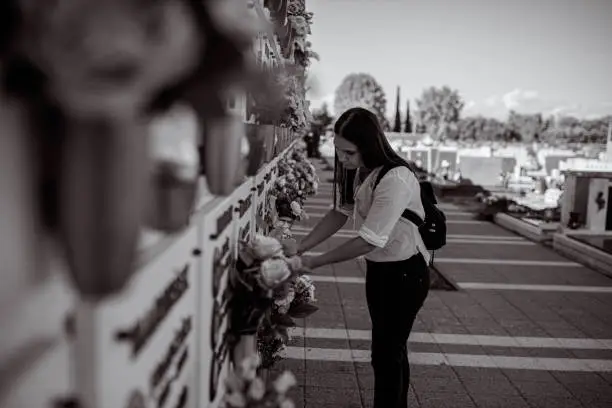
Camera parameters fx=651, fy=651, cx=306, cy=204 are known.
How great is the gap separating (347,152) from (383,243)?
49cm

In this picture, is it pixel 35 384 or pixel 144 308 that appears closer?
pixel 35 384

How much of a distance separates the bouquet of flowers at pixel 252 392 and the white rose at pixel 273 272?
0.44 metres

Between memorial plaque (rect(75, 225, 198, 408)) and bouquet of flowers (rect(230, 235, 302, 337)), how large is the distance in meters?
0.60

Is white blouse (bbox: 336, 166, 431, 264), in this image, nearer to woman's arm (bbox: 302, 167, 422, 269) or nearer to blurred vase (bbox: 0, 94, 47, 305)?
woman's arm (bbox: 302, 167, 422, 269)

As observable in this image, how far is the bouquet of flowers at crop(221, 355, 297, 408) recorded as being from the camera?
2129 mm

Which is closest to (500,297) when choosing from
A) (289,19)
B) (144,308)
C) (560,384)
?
(560,384)

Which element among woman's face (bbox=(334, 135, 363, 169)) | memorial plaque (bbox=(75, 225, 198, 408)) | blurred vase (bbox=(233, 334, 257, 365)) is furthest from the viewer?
woman's face (bbox=(334, 135, 363, 169))

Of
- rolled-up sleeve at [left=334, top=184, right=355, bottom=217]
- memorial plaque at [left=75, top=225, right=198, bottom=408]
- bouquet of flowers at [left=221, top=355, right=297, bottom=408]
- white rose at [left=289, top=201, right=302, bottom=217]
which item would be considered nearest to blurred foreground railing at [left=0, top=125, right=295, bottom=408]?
memorial plaque at [left=75, top=225, right=198, bottom=408]

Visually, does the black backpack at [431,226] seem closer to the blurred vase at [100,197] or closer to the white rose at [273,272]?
the white rose at [273,272]

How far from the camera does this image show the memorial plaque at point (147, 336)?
1.18m

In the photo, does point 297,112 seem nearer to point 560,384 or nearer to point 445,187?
point 560,384

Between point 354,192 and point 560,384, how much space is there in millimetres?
2401

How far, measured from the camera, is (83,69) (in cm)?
80

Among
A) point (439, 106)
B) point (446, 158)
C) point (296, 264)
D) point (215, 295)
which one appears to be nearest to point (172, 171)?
point (215, 295)
